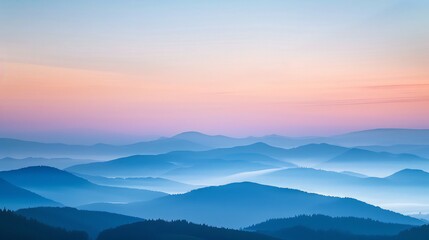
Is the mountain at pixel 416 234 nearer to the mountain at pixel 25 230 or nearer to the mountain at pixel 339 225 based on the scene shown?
the mountain at pixel 339 225

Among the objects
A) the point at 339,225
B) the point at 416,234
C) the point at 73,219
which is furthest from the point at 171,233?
the point at 339,225

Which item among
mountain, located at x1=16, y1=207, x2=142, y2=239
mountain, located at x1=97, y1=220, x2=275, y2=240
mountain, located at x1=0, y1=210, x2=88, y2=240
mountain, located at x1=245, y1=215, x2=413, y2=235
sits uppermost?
mountain, located at x1=245, y1=215, x2=413, y2=235

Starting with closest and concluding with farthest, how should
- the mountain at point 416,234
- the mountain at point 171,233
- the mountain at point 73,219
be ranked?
the mountain at point 171,233 < the mountain at point 416,234 < the mountain at point 73,219

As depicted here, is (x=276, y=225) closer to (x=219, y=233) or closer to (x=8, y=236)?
(x=219, y=233)

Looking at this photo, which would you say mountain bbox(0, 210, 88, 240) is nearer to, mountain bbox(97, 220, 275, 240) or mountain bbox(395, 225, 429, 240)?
mountain bbox(97, 220, 275, 240)

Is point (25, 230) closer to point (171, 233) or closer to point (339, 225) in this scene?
point (171, 233)

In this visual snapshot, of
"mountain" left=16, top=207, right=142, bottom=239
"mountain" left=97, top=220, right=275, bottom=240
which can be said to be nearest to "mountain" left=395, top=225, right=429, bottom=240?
"mountain" left=97, top=220, right=275, bottom=240

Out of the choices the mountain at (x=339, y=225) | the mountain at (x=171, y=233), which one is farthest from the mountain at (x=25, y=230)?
the mountain at (x=339, y=225)
